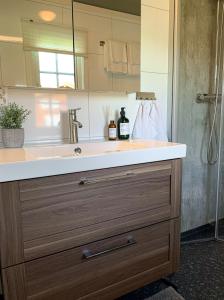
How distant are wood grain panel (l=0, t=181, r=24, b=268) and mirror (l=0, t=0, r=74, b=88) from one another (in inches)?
25.9

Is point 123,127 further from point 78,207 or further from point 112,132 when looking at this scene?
point 78,207

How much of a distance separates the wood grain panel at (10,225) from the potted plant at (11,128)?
46cm

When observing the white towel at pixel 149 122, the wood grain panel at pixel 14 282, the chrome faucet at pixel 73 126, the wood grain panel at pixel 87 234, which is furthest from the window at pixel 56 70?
the wood grain panel at pixel 14 282

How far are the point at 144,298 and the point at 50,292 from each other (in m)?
0.61

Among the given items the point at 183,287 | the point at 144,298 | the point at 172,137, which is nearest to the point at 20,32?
the point at 172,137

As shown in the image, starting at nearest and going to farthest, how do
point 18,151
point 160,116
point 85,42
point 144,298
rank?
point 18,151, point 144,298, point 85,42, point 160,116

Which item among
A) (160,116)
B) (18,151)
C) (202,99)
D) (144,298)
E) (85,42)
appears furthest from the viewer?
(202,99)

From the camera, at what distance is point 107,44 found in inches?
60.4

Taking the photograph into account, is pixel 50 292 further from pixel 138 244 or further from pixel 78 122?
pixel 78 122

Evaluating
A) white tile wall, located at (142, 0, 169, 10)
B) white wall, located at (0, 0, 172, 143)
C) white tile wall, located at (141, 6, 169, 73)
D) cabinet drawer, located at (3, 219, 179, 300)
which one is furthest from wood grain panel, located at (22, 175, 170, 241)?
white tile wall, located at (142, 0, 169, 10)

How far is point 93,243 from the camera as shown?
1056 mm

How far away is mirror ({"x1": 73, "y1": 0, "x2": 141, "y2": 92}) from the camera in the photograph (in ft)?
4.73

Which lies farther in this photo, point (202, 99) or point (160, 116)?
point (202, 99)

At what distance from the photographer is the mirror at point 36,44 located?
1.25m
